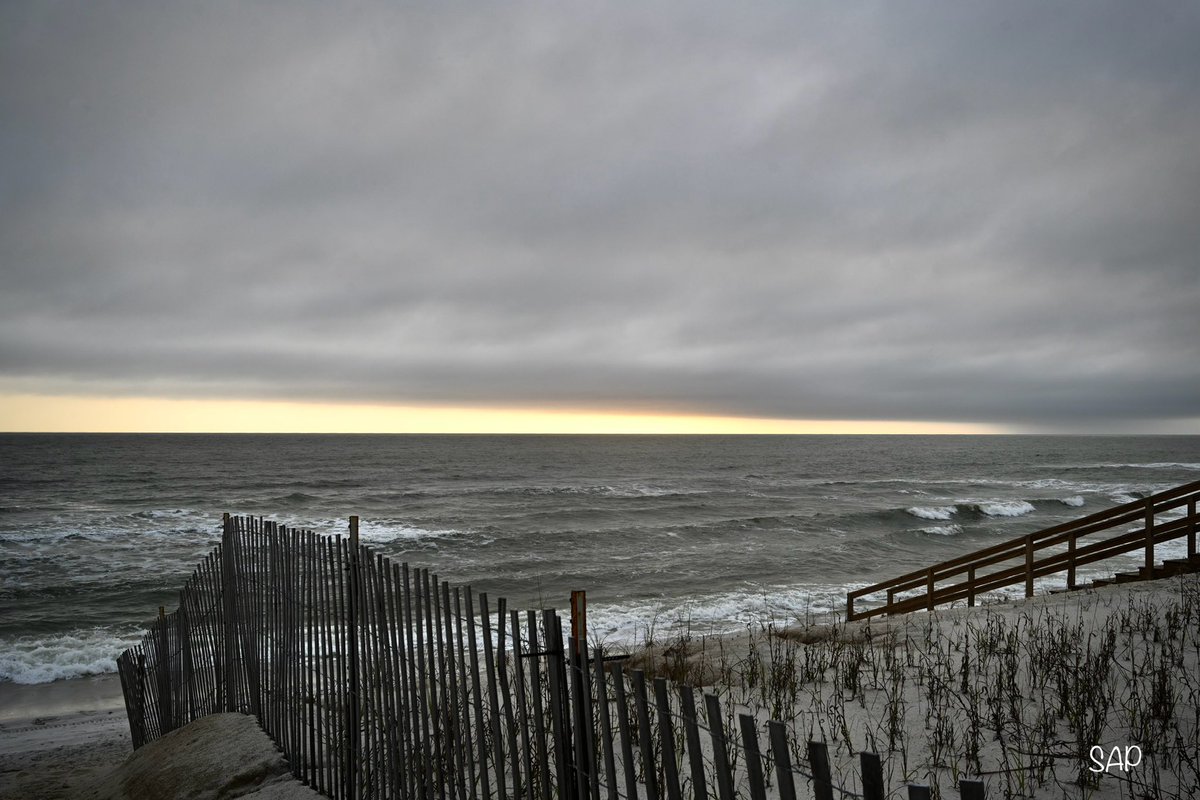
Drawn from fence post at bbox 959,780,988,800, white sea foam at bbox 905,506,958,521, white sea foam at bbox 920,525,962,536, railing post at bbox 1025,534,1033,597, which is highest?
fence post at bbox 959,780,988,800

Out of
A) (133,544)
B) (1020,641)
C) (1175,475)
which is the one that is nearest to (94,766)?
(1020,641)

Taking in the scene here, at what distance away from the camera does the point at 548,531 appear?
1451 inches

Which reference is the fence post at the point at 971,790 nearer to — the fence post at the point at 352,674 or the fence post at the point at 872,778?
the fence post at the point at 872,778

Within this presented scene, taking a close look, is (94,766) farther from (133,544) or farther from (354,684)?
(133,544)

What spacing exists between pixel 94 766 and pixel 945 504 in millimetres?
50599

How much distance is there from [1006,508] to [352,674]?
50110 mm

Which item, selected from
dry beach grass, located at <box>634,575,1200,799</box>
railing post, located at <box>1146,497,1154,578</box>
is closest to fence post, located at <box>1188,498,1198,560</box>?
railing post, located at <box>1146,497,1154,578</box>

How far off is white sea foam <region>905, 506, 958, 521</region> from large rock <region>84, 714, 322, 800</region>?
42748mm

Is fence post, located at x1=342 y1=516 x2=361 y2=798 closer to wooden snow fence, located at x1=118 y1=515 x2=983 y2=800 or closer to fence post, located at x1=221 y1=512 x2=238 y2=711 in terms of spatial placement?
wooden snow fence, located at x1=118 y1=515 x2=983 y2=800

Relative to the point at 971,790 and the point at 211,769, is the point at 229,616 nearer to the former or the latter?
the point at 211,769

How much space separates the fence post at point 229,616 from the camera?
23.3 feet

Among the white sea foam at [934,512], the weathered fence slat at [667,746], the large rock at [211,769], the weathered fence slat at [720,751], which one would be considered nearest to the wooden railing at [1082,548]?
the large rock at [211,769]

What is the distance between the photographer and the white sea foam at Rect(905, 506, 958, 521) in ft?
138

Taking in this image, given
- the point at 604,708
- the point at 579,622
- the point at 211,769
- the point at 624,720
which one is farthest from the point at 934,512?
the point at 624,720
